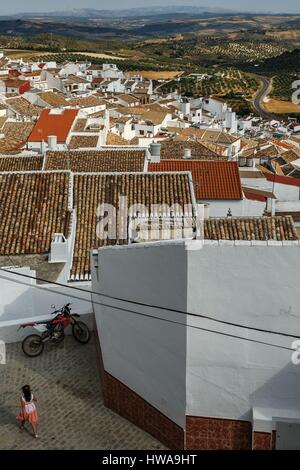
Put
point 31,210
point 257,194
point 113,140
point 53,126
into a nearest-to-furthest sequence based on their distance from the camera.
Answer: point 31,210 < point 257,194 < point 53,126 < point 113,140

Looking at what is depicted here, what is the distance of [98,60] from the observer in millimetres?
130125

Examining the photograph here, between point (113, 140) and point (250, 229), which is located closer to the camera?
point (250, 229)

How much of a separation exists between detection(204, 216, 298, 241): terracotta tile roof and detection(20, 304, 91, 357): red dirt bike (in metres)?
4.42

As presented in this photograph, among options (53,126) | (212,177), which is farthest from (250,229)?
(53,126)

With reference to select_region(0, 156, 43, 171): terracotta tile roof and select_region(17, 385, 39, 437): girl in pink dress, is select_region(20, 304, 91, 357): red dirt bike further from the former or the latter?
select_region(0, 156, 43, 171): terracotta tile roof

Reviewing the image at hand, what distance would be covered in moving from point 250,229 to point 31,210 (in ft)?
19.8

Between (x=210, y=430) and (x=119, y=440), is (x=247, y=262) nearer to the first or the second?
(x=210, y=430)

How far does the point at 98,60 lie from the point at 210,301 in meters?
129

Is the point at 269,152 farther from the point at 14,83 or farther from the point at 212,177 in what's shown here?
the point at 14,83

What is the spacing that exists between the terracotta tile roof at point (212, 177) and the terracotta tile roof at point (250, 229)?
676cm

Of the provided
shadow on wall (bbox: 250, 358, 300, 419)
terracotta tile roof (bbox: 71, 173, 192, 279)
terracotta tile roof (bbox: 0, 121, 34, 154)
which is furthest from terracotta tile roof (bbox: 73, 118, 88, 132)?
shadow on wall (bbox: 250, 358, 300, 419)

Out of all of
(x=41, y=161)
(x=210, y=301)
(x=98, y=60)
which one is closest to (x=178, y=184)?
(x=41, y=161)

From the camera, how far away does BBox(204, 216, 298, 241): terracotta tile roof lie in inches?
603

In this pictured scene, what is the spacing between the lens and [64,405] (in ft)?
32.8
